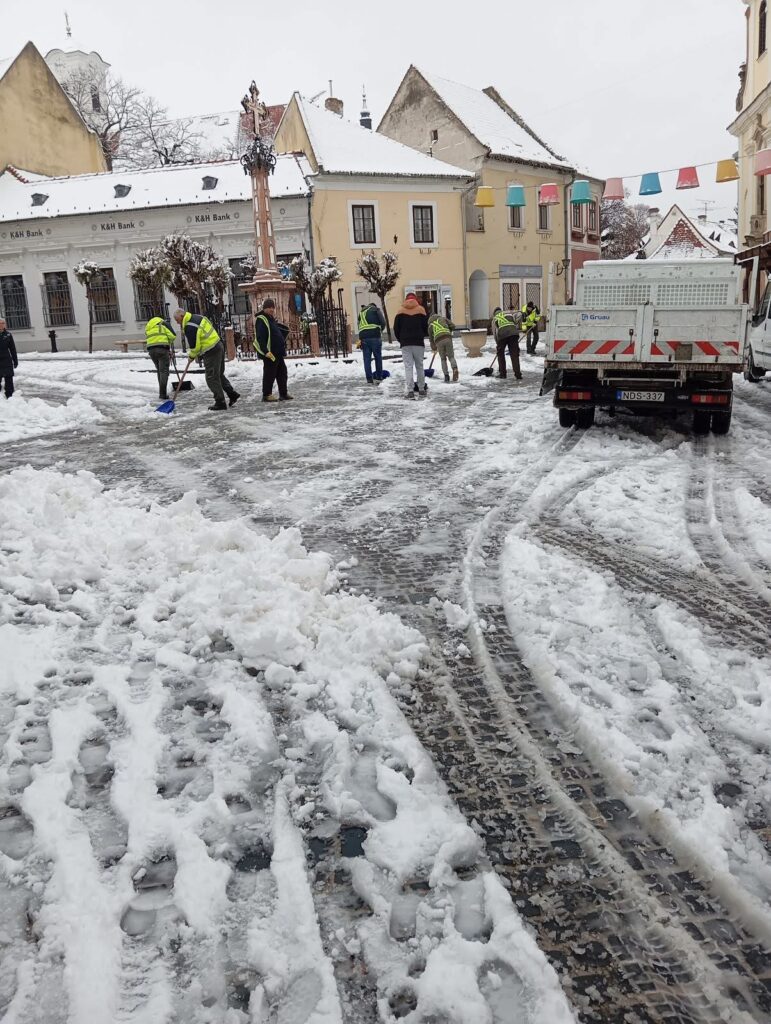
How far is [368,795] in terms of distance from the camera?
2527 mm

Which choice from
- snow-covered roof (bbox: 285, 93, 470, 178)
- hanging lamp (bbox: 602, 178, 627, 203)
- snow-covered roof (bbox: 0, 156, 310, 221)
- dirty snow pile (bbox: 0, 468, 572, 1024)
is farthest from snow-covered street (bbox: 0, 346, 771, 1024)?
snow-covered roof (bbox: 285, 93, 470, 178)

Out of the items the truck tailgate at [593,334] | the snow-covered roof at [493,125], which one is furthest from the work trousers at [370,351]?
the snow-covered roof at [493,125]

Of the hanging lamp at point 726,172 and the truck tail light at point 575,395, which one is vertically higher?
the hanging lamp at point 726,172

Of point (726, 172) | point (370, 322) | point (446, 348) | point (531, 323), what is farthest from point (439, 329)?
point (726, 172)

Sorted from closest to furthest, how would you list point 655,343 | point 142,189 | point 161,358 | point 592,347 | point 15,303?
point 655,343, point 592,347, point 161,358, point 142,189, point 15,303

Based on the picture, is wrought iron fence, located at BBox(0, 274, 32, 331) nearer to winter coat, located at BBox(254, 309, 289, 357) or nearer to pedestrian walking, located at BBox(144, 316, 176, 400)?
pedestrian walking, located at BBox(144, 316, 176, 400)

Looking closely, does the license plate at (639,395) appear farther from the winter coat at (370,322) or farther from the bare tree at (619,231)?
the bare tree at (619,231)

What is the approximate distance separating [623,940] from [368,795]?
91cm

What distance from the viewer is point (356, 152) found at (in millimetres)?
32000

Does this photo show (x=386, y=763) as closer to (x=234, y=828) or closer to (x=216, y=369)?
(x=234, y=828)

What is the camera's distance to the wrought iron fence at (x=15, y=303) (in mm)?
31812

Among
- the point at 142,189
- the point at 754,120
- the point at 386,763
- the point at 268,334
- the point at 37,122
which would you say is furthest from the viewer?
the point at 37,122

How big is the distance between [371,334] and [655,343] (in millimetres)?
7214

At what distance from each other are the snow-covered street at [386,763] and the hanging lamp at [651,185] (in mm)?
19441
